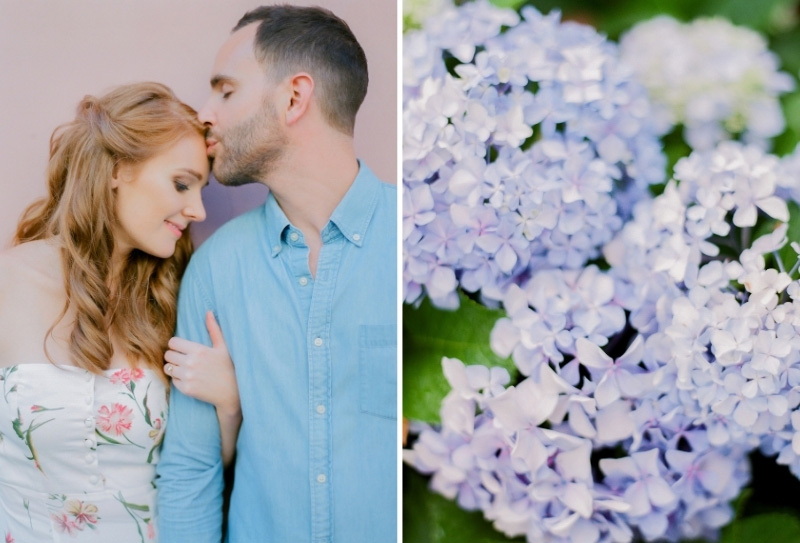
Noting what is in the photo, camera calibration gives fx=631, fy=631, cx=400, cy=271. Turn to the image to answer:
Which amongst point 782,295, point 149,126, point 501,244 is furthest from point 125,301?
point 782,295

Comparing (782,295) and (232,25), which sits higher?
(232,25)

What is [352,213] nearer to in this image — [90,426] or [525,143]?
[525,143]

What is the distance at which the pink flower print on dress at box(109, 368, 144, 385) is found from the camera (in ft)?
4.15

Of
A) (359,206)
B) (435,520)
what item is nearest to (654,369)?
(435,520)

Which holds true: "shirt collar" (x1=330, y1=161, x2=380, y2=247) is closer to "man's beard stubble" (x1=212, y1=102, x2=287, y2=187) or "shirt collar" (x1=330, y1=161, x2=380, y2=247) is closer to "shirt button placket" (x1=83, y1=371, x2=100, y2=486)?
"man's beard stubble" (x1=212, y1=102, x2=287, y2=187)

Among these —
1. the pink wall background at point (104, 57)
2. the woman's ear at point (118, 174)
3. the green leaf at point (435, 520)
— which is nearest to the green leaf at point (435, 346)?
the green leaf at point (435, 520)

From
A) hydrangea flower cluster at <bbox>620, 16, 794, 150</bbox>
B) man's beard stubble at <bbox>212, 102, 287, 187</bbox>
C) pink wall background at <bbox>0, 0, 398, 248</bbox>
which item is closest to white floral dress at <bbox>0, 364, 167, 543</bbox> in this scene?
pink wall background at <bbox>0, 0, 398, 248</bbox>

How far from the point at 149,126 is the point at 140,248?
0.25 metres

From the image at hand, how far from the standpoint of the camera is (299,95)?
1.26m

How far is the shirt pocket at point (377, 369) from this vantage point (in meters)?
1.30

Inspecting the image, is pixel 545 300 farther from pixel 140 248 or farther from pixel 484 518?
pixel 140 248

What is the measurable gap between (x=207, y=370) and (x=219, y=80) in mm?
587

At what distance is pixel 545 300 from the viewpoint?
46.7 inches

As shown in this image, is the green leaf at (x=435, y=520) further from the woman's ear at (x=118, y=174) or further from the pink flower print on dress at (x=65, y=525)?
the woman's ear at (x=118, y=174)
